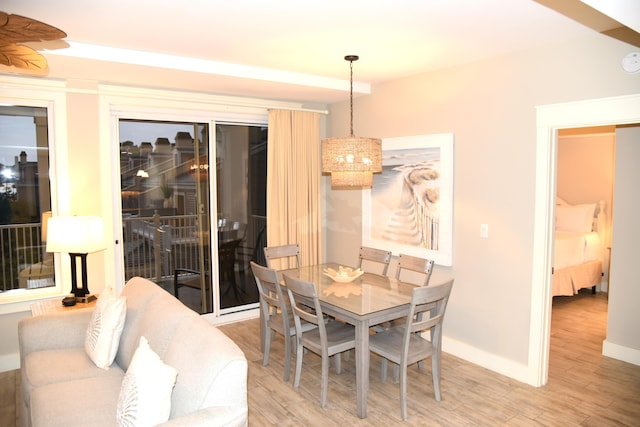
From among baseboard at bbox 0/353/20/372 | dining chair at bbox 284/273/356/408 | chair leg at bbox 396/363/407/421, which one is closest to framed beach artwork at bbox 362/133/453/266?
dining chair at bbox 284/273/356/408

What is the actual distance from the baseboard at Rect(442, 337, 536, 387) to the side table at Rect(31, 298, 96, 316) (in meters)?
3.17

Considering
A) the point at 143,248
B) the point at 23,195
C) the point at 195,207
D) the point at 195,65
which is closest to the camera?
the point at 195,65

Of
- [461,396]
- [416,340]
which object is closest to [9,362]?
[416,340]

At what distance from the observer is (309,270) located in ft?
A: 13.8

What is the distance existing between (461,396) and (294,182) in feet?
9.59

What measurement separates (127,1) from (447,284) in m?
2.62

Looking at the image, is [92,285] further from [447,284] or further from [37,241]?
[447,284]

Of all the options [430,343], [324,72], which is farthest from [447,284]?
[324,72]

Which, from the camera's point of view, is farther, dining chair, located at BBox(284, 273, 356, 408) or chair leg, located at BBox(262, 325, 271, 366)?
chair leg, located at BBox(262, 325, 271, 366)

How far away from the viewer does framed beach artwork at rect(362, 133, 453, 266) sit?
4.09 meters

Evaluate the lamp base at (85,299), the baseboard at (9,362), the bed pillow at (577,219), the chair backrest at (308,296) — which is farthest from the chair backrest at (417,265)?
the bed pillow at (577,219)

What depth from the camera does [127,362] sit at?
277cm

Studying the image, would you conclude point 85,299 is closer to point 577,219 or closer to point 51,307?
→ point 51,307

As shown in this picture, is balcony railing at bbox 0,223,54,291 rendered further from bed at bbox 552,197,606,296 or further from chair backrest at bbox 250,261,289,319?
bed at bbox 552,197,606,296
